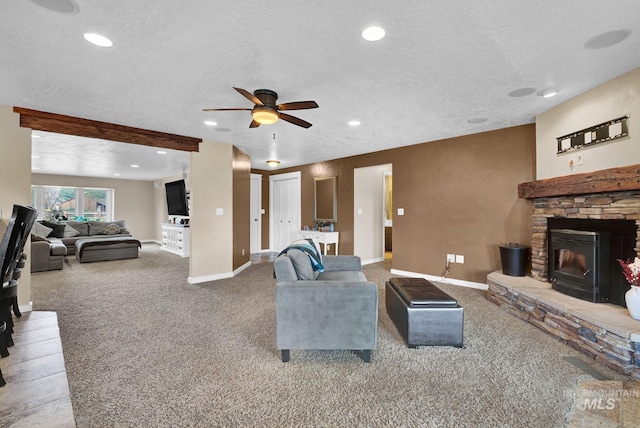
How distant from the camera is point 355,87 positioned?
281cm

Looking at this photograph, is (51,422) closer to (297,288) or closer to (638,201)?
(297,288)

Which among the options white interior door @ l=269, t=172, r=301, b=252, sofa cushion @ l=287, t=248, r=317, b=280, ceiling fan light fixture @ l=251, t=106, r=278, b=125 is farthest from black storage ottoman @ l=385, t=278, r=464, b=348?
white interior door @ l=269, t=172, r=301, b=252

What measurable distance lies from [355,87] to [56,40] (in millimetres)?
2305

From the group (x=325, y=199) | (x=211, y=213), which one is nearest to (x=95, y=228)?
(x=211, y=213)

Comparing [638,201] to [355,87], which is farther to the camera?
[355,87]

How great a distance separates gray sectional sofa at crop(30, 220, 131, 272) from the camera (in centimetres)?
559

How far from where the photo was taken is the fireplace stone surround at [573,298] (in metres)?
2.19

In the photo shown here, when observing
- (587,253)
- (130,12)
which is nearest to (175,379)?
(130,12)

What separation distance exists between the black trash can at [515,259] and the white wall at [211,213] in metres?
4.17

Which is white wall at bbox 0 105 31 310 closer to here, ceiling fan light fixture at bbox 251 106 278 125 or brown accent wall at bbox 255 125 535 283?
ceiling fan light fixture at bbox 251 106 278 125

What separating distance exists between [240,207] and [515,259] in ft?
14.6

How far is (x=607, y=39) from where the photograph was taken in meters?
2.07

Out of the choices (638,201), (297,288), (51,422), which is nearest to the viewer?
(51,422)

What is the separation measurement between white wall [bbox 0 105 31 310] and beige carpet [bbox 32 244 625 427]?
0.56 m
